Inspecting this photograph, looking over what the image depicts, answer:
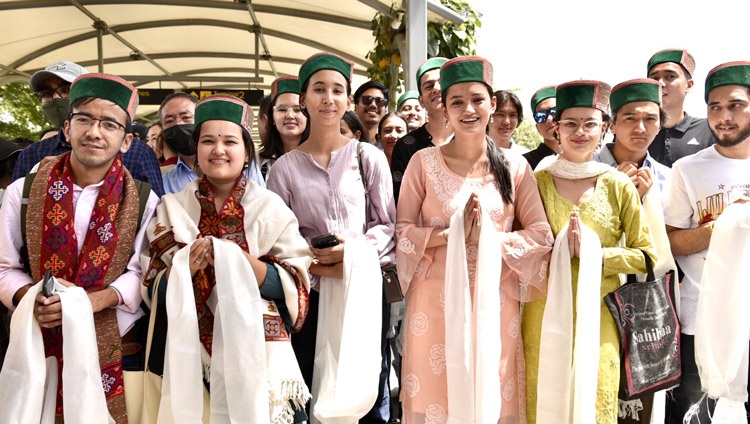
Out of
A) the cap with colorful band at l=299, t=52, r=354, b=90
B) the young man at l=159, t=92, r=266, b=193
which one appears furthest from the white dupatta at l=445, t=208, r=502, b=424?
the young man at l=159, t=92, r=266, b=193

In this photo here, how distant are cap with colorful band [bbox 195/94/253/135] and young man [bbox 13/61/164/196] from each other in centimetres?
49

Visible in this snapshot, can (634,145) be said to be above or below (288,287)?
above

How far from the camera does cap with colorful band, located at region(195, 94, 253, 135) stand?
274cm

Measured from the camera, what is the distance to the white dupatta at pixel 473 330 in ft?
8.77

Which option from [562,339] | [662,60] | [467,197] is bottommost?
[562,339]

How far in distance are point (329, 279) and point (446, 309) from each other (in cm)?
56

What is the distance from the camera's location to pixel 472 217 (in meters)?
2.75

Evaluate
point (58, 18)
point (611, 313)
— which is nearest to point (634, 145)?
point (611, 313)

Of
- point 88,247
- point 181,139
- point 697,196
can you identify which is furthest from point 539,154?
point 88,247

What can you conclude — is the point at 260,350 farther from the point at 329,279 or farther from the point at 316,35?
the point at 316,35

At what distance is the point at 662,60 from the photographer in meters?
3.92

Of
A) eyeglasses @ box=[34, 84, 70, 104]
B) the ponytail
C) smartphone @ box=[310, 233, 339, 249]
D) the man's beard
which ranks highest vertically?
eyeglasses @ box=[34, 84, 70, 104]

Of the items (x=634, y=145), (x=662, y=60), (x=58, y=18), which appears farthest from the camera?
(x=58, y=18)

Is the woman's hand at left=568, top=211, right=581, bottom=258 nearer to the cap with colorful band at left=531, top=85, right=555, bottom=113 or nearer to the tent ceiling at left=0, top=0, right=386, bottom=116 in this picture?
the cap with colorful band at left=531, top=85, right=555, bottom=113
